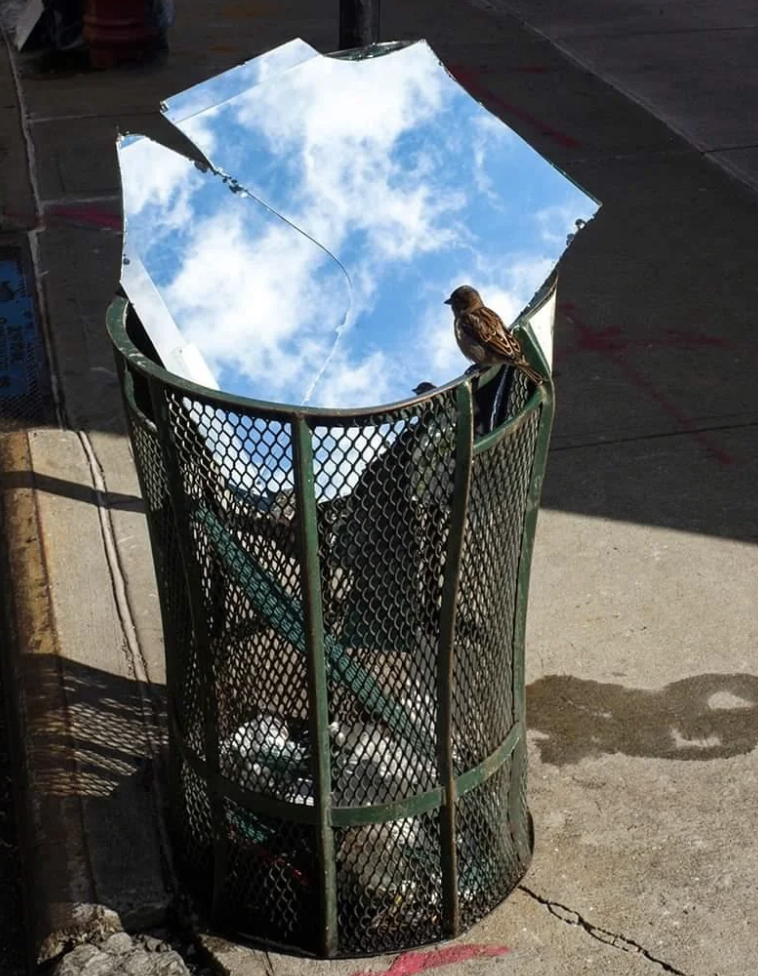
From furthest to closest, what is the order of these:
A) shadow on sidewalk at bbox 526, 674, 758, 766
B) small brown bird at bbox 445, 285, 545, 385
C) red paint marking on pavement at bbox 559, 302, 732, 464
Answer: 1. red paint marking on pavement at bbox 559, 302, 732, 464
2. shadow on sidewalk at bbox 526, 674, 758, 766
3. small brown bird at bbox 445, 285, 545, 385

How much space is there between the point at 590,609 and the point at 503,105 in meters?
5.08

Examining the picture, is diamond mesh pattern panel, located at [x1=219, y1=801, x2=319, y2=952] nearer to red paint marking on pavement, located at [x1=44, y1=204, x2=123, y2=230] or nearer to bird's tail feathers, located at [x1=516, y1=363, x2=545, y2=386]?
bird's tail feathers, located at [x1=516, y1=363, x2=545, y2=386]

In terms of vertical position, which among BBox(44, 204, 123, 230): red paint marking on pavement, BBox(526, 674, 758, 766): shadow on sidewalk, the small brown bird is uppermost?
the small brown bird

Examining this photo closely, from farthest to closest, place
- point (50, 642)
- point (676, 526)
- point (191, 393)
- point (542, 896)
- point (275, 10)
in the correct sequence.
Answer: point (275, 10)
point (676, 526)
point (50, 642)
point (542, 896)
point (191, 393)

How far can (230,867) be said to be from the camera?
120 inches

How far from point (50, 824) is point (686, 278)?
13.2 feet

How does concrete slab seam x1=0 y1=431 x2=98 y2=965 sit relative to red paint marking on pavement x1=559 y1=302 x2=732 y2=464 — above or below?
above

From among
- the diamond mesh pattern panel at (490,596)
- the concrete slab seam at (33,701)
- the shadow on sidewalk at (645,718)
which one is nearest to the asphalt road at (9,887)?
the concrete slab seam at (33,701)

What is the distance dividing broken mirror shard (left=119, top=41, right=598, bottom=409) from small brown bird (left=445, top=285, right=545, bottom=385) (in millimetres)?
244

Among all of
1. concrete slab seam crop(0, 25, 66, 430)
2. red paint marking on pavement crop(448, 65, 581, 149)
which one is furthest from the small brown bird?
Result: red paint marking on pavement crop(448, 65, 581, 149)

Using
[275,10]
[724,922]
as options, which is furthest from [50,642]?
[275,10]

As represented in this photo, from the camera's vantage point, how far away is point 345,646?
2.84 m

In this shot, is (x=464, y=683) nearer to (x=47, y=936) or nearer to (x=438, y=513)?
(x=438, y=513)

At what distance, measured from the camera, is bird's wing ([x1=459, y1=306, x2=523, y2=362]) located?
9.07 feet
